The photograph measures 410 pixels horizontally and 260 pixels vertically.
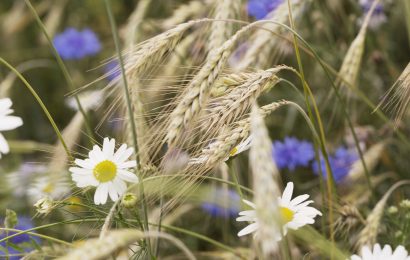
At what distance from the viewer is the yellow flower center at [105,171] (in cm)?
141

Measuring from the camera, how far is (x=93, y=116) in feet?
10.8

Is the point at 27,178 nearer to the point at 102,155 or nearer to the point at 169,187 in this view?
the point at 102,155

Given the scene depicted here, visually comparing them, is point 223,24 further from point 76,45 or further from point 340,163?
point 76,45

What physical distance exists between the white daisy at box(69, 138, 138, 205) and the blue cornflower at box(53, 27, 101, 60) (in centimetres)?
189

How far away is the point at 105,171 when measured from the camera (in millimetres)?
1419

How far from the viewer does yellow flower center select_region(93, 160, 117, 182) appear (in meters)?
1.41

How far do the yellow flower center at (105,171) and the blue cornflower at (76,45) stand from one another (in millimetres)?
1898

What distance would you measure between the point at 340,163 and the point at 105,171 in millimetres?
1154

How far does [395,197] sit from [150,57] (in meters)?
1.01

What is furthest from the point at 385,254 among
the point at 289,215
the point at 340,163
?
the point at 340,163

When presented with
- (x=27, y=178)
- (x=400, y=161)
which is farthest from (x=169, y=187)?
(x=400, y=161)

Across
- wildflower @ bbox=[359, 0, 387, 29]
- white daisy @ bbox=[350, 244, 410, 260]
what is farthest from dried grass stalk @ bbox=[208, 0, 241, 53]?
wildflower @ bbox=[359, 0, 387, 29]

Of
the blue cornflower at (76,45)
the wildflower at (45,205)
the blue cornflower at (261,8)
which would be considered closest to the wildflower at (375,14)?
the blue cornflower at (261,8)

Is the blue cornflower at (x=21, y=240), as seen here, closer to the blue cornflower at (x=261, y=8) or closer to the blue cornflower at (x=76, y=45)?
the blue cornflower at (x=261, y=8)
